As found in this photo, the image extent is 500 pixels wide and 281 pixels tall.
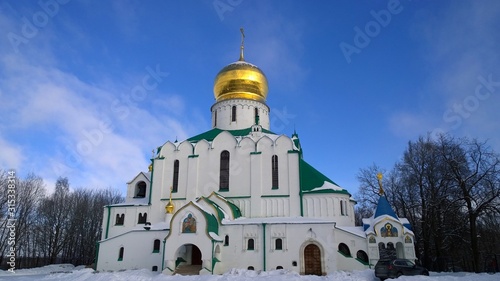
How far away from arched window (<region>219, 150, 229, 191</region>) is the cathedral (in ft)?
0.19

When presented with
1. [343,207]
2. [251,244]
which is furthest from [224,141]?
[343,207]

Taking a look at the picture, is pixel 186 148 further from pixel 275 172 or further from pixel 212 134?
pixel 275 172

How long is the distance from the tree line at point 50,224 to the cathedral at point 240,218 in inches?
448

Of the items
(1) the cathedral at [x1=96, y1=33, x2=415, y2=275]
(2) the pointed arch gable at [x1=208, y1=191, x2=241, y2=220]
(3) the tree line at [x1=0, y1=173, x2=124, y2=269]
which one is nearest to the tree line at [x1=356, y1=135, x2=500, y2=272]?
(1) the cathedral at [x1=96, y1=33, x2=415, y2=275]

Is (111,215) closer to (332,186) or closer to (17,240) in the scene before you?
(17,240)

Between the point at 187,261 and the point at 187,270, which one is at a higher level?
the point at 187,261

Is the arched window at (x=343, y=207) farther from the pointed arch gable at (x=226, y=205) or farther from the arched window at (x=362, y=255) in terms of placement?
the pointed arch gable at (x=226, y=205)

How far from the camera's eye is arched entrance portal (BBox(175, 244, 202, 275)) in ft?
62.2

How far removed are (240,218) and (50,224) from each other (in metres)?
22.9

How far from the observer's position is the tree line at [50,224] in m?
29.9

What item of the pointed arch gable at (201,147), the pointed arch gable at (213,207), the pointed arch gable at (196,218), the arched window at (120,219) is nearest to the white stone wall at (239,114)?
the pointed arch gable at (201,147)

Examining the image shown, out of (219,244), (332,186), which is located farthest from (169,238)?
(332,186)

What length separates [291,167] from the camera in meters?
23.3

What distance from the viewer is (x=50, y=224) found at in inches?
1335
